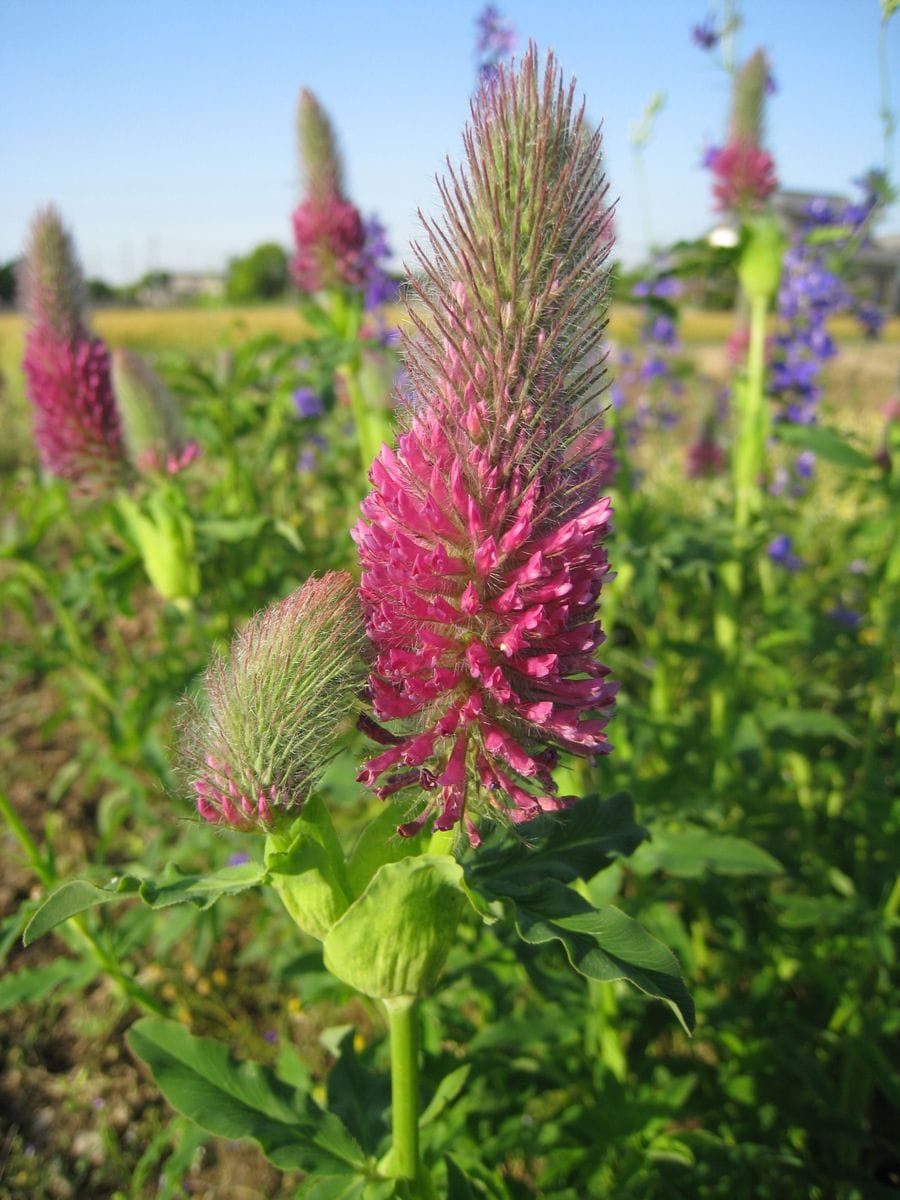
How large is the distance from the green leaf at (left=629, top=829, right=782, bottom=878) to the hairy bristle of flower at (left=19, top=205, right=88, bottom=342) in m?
2.81

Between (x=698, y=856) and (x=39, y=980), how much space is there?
1.75 m

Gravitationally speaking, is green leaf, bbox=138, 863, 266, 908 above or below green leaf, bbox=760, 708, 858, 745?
above

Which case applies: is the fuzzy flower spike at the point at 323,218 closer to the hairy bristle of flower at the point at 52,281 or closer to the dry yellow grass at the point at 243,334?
the dry yellow grass at the point at 243,334

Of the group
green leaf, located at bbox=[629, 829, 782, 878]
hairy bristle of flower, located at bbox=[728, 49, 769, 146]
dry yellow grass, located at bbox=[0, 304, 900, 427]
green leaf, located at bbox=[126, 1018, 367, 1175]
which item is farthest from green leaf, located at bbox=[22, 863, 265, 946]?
hairy bristle of flower, located at bbox=[728, 49, 769, 146]

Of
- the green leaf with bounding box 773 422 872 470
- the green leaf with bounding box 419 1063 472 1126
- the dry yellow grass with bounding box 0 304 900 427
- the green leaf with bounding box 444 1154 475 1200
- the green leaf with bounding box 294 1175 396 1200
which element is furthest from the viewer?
the dry yellow grass with bounding box 0 304 900 427

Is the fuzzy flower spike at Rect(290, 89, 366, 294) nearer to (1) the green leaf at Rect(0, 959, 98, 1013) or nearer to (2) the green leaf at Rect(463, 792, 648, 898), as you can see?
(1) the green leaf at Rect(0, 959, 98, 1013)

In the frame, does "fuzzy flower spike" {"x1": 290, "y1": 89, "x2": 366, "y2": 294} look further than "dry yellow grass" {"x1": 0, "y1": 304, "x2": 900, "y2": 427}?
No

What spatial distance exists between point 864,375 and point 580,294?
51.3ft

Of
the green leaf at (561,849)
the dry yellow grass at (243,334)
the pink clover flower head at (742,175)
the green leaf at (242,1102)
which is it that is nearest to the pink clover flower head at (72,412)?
the dry yellow grass at (243,334)

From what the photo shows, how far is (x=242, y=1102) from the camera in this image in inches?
63.8

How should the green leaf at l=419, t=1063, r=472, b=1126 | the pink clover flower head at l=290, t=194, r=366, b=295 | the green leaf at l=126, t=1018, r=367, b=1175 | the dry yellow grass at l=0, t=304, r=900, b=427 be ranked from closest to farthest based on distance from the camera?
the green leaf at l=126, t=1018, r=367, b=1175, the green leaf at l=419, t=1063, r=472, b=1126, the pink clover flower head at l=290, t=194, r=366, b=295, the dry yellow grass at l=0, t=304, r=900, b=427

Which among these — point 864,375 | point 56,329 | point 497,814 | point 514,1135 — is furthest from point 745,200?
point 864,375

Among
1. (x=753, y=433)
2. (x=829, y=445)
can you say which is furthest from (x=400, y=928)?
(x=753, y=433)

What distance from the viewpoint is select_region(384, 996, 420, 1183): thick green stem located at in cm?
144
